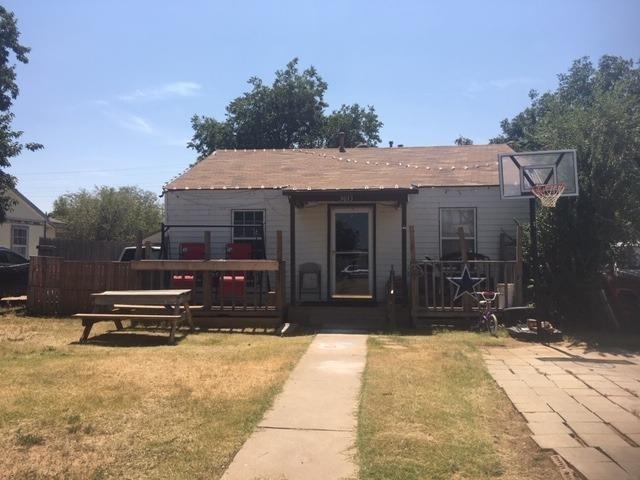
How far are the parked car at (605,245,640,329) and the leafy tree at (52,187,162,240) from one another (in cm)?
3273

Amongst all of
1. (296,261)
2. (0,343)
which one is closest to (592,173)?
(296,261)

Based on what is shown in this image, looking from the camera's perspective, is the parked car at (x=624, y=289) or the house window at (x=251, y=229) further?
the house window at (x=251, y=229)

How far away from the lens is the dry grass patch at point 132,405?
4.11 meters

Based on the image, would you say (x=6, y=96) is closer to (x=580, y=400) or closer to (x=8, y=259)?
(x=8, y=259)

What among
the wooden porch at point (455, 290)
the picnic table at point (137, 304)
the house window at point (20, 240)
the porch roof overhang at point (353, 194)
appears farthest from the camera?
the house window at point (20, 240)

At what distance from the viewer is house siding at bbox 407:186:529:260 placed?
12977mm

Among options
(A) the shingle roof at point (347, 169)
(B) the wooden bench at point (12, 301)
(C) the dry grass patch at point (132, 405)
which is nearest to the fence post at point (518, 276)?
(A) the shingle roof at point (347, 169)

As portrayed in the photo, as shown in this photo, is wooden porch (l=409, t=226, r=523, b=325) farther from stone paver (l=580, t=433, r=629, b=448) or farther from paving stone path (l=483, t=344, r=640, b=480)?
stone paver (l=580, t=433, r=629, b=448)

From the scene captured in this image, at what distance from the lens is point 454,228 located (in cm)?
1323

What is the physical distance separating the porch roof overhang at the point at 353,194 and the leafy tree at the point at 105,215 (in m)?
28.7

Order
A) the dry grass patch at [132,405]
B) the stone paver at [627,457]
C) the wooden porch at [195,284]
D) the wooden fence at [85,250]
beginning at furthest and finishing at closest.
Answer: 1. the wooden fence at [85,250]
2. the wooden porch at [195,284]
3. the dry grass patch at [132,405]
4. the stone paver at [627,457]

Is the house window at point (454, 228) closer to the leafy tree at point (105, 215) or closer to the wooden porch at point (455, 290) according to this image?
the wooden porch at point (455, 290)

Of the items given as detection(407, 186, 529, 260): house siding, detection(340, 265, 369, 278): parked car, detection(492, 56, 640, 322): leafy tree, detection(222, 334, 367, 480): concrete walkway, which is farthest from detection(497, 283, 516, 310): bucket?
detection(222, 334, 367, 480): concrete walkway

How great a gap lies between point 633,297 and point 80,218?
36246 mm
